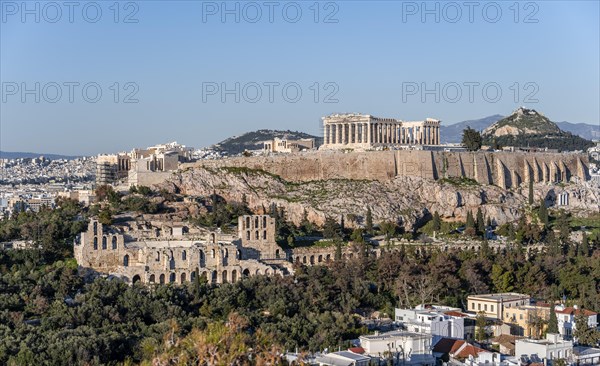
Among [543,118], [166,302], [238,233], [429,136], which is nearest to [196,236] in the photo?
[238,233]

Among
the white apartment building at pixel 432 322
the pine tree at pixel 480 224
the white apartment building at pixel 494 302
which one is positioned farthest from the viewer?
the pine tree at pixel 480 224

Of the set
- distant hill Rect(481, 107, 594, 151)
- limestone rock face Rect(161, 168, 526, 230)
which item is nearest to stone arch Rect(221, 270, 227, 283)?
limestone rock face Rect(161, 168, 526, 230)

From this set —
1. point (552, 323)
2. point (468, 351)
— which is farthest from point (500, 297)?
point (468, 351)

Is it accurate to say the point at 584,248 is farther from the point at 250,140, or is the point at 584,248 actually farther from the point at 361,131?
the point at 250,140

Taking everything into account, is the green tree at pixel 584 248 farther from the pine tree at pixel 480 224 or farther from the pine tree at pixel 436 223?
the pine tree at pixel 436 223

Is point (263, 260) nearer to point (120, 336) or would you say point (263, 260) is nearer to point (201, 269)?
point (201, 269)

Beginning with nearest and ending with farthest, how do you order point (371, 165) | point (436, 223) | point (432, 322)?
point (432, 322), point (436, 223), point (371, 165)

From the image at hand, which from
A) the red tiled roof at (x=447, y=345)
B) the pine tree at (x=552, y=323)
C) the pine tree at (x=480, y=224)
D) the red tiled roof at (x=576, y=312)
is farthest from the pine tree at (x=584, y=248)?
the red tiled roof at (x=447, y=345)

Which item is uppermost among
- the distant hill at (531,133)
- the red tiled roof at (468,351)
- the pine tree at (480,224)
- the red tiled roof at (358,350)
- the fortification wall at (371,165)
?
the distant hill at (531,133)
